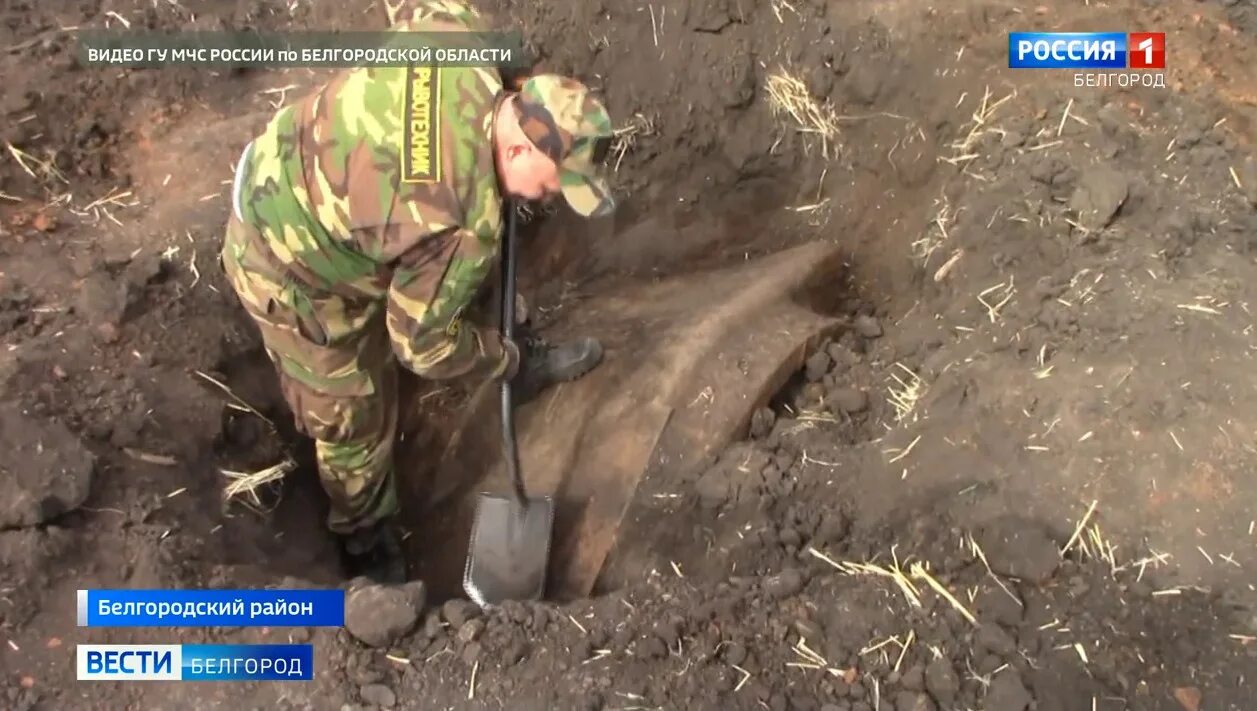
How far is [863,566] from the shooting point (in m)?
2.59

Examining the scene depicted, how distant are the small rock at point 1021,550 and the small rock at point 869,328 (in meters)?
1.12

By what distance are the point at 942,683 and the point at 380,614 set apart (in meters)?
1.41

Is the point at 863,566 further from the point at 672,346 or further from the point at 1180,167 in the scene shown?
the point at 1180,167

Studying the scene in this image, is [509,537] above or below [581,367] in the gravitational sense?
below

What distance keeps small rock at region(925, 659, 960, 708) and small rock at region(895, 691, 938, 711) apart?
2 centimetres

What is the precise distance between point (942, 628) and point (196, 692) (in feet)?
6.16

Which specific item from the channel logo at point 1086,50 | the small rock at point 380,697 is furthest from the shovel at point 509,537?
the channel logo at point 1086,50

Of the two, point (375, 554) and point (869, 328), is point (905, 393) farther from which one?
point (375, 554)

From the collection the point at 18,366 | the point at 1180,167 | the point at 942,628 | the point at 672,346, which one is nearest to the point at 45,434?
the point at 18,366

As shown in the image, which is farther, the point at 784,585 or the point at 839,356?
→ the point at 839,356

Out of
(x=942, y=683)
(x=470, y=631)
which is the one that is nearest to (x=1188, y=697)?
(x=942, y=683)

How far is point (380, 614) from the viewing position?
8.07 ft

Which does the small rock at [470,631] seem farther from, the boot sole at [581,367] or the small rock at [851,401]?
the small rock at [851,401]

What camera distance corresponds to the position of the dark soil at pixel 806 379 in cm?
238
